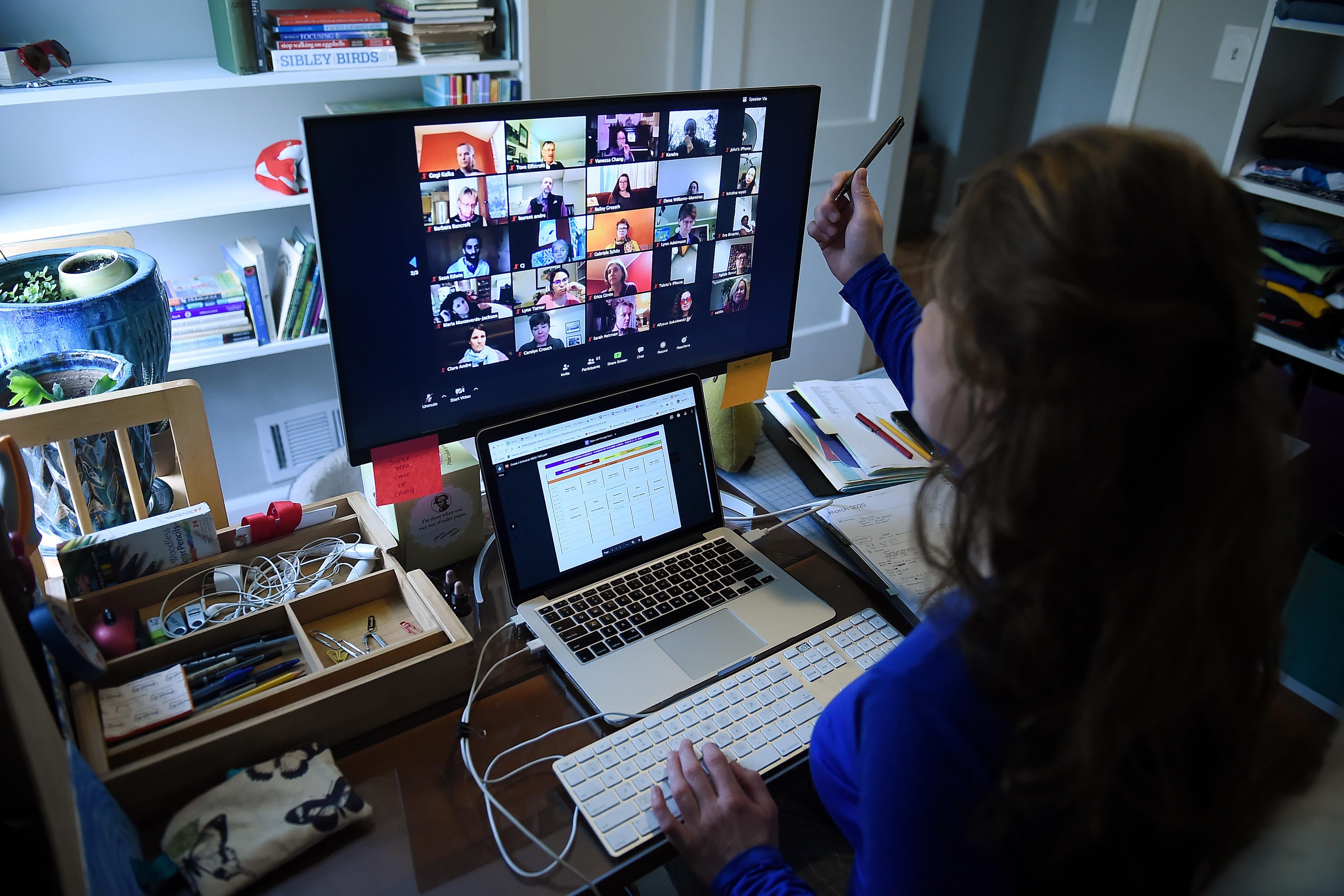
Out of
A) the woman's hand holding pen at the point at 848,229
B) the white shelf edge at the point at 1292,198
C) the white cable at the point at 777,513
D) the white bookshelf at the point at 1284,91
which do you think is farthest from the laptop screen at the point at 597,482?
the white bookshelf at the point at 1284,91

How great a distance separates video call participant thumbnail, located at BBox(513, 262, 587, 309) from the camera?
3.29ft

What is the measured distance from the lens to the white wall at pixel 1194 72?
245 cm

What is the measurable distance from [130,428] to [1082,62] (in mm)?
4494

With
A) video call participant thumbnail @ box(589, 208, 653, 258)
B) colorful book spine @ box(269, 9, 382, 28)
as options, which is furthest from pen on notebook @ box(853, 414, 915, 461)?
colorful book spine @ box(269, 9, 382, 28)

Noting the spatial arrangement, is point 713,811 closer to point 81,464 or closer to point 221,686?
point 221,686

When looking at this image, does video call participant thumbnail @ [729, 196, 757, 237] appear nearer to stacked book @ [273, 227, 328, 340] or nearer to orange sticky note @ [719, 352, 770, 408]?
orange sticky note @ [719, 352, 770, 408]

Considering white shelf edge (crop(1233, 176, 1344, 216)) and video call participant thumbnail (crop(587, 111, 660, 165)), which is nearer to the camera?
video call participant thumbnail (crop(587, 111, 660, 165))

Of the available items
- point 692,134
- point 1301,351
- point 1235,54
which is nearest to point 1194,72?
point 1235,54

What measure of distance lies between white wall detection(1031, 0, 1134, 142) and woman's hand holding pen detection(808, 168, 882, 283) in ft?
10.7

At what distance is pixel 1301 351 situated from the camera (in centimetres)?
204

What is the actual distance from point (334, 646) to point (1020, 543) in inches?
27.8

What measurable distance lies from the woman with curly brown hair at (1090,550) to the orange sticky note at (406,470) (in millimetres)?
577

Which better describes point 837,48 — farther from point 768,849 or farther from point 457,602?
point 768,849

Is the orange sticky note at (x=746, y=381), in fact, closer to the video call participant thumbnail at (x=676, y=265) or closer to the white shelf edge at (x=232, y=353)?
the video call participant thumbnail at (x=676, y=265)
